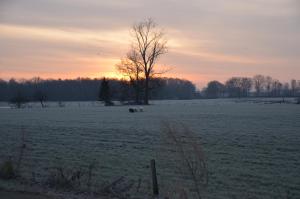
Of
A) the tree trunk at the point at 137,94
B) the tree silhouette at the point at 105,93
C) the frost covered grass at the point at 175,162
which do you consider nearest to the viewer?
the frost covered grass at the point at 175,162

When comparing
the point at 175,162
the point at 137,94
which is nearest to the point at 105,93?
the point at 137,94

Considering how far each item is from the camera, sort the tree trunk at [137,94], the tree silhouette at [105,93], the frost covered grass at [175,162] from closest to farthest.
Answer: the frost covered grass at [175,162] → the tree trunk at [137,94] → the tree silhouette at [105,93]

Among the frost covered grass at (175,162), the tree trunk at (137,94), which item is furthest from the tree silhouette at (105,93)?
the frost covered grass at (175,162)

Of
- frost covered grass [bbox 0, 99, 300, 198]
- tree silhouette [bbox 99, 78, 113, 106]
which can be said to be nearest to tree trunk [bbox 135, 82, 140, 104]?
tree silhouette [bbox 99, 78, 113, 106]

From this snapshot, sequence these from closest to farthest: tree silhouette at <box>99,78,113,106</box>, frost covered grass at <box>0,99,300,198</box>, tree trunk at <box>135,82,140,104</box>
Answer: frost covered grass at <box>0,99,300,198</box>, tree trunk at <box>135,82,140,104</box>, tree silhouette at <box>99,78,113,106</box>

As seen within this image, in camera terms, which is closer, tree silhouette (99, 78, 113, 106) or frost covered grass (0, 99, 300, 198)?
frost covered grass (0, 99, 300, 198)

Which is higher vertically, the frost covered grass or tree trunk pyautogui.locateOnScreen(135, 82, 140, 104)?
tree trunk pyautogui.locateOnScreen(135, 82, 140, 104)

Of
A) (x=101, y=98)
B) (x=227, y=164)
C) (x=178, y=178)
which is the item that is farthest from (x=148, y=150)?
(x=101, y=98)

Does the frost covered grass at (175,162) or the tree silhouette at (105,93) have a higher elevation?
the tree silhouette at (105,93)

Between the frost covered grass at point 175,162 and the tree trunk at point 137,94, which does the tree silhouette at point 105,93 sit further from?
→ the frost covered grass at point 175,162

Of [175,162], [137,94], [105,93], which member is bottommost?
[175,162]

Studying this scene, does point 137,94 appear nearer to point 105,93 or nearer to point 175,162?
point 105,93

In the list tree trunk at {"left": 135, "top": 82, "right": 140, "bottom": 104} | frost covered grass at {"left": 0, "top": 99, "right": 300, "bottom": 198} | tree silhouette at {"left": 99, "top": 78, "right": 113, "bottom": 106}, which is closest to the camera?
frost covered grass at {"left": 0, "top": 99, "right": 300, "bottom": 198}

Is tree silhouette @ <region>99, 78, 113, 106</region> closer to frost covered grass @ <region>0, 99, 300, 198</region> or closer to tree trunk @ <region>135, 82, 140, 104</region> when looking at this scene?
tree trunk @ <region>135, 82, 140, 104</region>
